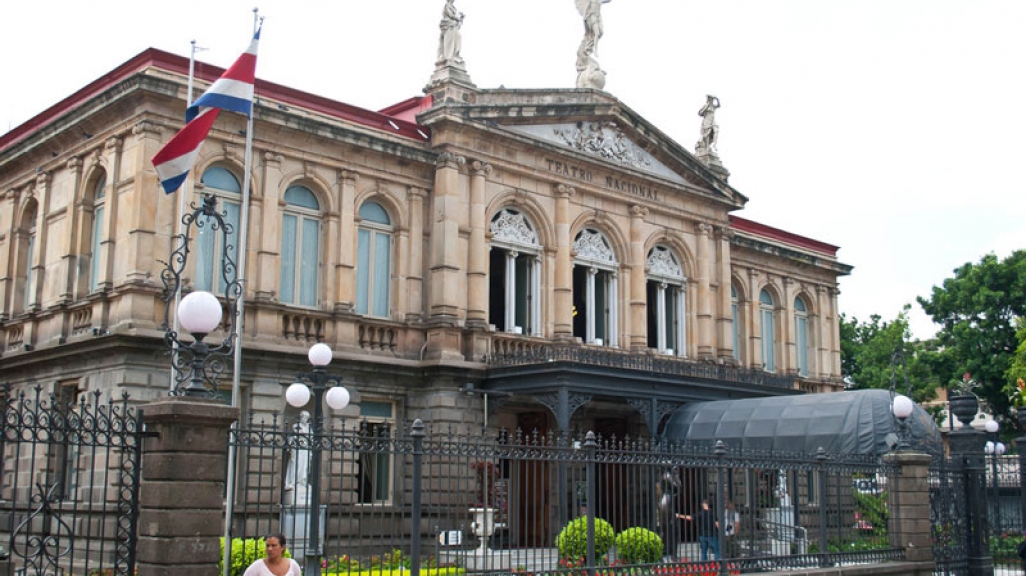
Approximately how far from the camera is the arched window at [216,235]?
78.4 ft

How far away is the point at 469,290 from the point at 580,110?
6.26m

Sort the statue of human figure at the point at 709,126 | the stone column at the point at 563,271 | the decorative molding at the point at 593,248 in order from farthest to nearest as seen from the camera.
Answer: the statue of human figure at the point at 709,126 < the decorative molding at the point at 593,248 < the stone column at the point at 563,271

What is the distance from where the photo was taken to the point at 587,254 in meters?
30.5

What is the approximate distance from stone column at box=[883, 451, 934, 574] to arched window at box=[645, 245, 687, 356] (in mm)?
12892

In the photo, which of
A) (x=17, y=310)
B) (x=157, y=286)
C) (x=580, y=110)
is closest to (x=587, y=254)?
(x=580, y=110)

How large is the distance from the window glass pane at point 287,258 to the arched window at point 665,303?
1098 centimetres

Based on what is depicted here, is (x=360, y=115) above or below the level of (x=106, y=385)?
above

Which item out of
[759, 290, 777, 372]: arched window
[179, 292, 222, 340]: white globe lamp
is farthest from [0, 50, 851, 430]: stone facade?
[179, 292, 222, 340]: white globe lamp

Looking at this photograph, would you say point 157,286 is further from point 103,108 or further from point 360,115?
point 360,115

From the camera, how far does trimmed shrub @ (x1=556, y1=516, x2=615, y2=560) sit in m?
15.6

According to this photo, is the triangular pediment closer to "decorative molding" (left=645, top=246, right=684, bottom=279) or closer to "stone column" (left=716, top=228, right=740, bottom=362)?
"decorative molding" (left=645, top=246, right=684, bottom=279)

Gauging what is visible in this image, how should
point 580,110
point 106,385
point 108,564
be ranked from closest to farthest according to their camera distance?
1. point 108,564
2. point 106,385
3. point 580,110

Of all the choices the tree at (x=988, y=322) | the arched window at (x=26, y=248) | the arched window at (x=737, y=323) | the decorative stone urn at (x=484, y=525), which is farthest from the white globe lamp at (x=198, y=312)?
the tree at (x=988, y=322)

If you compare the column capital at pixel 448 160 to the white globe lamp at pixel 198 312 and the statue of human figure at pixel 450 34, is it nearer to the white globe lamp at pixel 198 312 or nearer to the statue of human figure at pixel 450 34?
the statue of human figure at pixel 450 34
